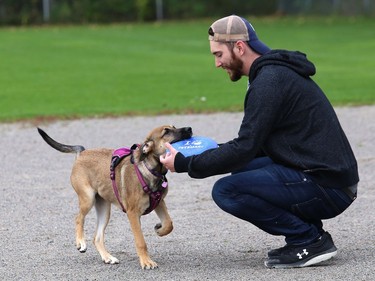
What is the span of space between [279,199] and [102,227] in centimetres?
151

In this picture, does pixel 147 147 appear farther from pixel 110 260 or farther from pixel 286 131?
pixel 286 131

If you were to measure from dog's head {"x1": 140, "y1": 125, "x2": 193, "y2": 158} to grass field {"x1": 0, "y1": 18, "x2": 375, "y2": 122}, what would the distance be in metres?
Result: 8.22

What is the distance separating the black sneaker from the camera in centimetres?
685

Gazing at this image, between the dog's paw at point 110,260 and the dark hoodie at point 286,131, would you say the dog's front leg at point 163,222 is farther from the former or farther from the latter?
the dark hoodie at point 286,131

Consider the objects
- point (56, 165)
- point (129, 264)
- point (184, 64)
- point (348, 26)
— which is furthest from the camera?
point (348, 26)

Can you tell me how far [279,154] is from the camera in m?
6.67

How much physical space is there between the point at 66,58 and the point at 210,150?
62.2 feet

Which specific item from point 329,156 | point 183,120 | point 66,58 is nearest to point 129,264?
point 329,156

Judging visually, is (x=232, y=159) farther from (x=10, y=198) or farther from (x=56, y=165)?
(x=56, y=165)

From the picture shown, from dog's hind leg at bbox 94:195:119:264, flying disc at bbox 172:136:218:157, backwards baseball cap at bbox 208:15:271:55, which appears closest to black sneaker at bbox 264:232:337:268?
flying disc at bbox 172:136:218:157

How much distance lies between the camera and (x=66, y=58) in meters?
25.2

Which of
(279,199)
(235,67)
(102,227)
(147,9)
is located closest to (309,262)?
(279,199)

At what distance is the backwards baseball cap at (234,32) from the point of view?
6605 mm

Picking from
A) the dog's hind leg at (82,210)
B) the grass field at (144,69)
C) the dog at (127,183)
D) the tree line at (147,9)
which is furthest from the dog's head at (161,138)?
the tree line at (147,9)
